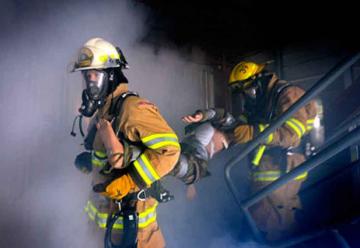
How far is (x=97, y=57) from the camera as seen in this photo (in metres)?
2.34

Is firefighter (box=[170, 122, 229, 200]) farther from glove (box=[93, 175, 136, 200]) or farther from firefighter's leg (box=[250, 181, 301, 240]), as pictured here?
firefighter's leg (box=[250, 181, 301, 240])

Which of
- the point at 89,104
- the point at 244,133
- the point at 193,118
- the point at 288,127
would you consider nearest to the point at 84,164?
the point at 89,104

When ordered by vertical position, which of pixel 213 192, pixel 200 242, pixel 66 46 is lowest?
pixel 200 242

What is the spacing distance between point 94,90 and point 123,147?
0.51 meters

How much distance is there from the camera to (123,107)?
2131mm

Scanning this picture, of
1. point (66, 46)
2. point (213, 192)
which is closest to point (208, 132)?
point (66, 46)

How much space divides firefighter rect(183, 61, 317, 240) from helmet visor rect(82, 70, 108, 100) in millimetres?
921

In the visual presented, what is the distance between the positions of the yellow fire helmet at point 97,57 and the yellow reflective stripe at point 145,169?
734mm

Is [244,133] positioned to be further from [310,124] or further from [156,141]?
[156,141]

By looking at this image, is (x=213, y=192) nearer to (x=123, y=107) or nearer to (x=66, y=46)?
(x=66, y=46)

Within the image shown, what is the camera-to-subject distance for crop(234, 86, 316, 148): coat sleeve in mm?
2904

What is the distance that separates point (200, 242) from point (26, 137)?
2.48 meters

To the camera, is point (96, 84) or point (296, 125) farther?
point (296, 125)

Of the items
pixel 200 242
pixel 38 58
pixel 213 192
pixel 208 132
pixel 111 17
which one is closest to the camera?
pixel 208 132
